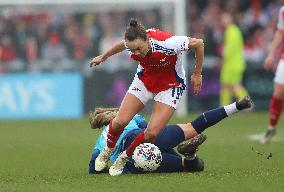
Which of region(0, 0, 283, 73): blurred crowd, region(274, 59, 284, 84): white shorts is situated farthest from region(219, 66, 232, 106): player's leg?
region(274, 59, 284, 84): white shorts

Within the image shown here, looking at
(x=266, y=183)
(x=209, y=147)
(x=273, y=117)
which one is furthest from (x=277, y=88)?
(x=266, y=183)

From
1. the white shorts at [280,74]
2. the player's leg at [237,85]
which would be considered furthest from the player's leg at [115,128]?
the player's leg at [237,85]

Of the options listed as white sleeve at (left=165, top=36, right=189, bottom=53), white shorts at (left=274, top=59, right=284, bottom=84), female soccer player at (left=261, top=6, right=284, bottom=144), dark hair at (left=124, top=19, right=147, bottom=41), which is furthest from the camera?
female soccer player at (left=261, top=6, right=284, bottom=144)

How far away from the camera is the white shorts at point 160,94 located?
30.9 ft

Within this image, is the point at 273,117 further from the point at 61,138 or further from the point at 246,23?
the point at 246,23

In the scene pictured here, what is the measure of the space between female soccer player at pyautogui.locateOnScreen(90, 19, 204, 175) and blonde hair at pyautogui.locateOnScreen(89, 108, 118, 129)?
0.34 m

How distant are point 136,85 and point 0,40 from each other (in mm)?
12591

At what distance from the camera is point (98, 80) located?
21.6 metres

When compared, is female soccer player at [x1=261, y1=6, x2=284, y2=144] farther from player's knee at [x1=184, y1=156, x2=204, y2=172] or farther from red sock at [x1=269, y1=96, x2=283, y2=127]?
player's knee at [x1=184, y1=156, x2=204, y2=172]

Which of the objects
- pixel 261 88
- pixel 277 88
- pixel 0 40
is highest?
pixel 277 88

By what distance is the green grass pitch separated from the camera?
792 cm

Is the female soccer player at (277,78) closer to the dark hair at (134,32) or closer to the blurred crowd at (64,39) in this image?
the dark hair at (134,32)

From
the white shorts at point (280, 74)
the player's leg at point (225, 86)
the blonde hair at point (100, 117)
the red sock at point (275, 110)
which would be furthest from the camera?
the player's leg at point (225, 86)

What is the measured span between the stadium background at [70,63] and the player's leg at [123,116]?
1177cm
